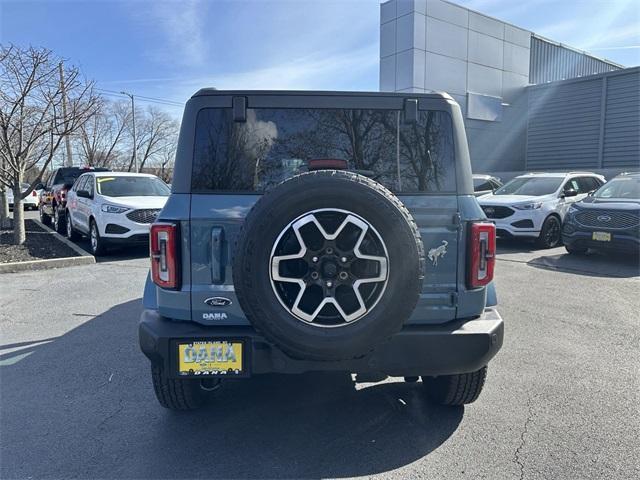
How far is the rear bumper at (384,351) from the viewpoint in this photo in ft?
8.63

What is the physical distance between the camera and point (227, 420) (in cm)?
319

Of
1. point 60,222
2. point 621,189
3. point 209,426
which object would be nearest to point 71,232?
point 60,222

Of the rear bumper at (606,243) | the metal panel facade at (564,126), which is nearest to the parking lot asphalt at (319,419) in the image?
the rear bumper at (606,243)

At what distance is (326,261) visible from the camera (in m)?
2.47

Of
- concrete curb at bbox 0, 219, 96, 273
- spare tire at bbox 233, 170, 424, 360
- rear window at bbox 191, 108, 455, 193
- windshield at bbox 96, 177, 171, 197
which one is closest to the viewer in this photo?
spare tire at bbox 233, 170, 424, 360

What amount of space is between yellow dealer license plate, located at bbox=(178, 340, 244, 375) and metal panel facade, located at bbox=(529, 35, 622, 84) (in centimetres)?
2641

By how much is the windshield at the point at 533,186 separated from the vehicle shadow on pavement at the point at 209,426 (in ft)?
29.9

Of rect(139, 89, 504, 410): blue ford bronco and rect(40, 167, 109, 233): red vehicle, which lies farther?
rect(40, 167, 109, 233): red vehicle

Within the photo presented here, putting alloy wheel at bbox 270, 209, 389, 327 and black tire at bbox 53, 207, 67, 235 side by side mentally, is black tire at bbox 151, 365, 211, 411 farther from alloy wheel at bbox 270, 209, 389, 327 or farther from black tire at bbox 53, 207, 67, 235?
black tire at bbox 53, 207, 67, 235

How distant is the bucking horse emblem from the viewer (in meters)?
2.79

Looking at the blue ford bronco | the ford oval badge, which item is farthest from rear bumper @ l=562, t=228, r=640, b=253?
the ford oval badge

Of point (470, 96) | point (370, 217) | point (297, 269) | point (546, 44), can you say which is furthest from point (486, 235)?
point (546, 44)

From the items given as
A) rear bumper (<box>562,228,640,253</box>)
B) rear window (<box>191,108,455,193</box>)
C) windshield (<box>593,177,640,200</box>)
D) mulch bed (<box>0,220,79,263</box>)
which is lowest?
mulch bed (<box>0,220,79,263</box>)

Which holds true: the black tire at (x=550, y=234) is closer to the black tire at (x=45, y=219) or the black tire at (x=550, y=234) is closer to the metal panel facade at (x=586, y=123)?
the metal panel facade at (x=586, y=123)
